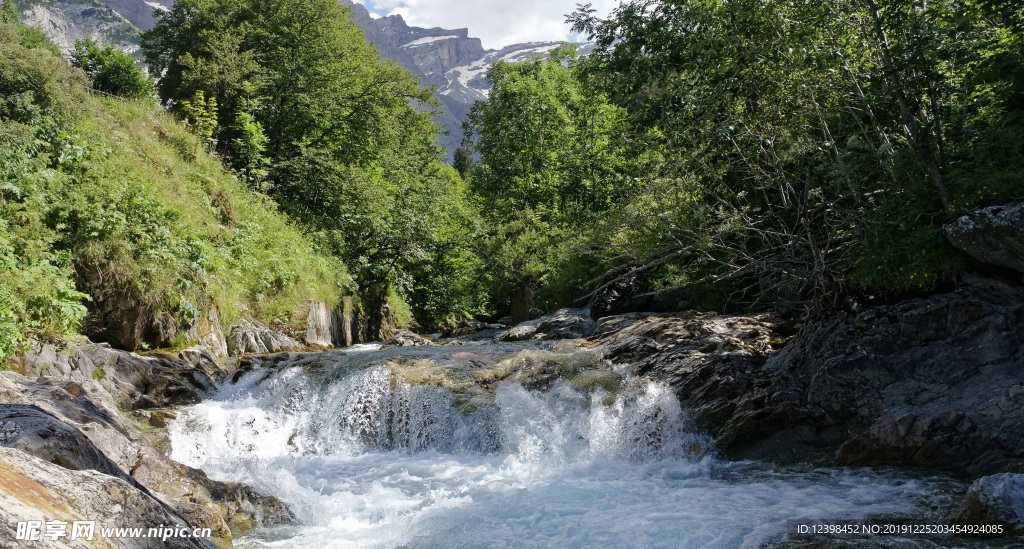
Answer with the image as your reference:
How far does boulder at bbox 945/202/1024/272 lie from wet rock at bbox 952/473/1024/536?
2.65m

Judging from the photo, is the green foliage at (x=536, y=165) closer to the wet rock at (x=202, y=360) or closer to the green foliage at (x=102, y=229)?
the green foliage at (x=102, y=229)

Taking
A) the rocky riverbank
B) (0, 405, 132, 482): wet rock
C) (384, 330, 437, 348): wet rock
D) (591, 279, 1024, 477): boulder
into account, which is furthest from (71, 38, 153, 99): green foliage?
(591, 279, 1024, 477): boulder

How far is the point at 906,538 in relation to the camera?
4801mm

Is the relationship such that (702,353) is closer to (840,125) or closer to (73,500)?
(840,125)

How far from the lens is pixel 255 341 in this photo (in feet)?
40.9

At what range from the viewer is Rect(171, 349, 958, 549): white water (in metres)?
5.69

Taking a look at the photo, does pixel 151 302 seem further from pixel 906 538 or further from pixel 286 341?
pixel 906 538

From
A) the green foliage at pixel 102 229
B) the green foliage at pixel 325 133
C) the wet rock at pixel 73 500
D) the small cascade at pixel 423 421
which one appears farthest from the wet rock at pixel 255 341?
the wet rock at pixel 73 500

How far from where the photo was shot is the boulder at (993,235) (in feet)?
20.3

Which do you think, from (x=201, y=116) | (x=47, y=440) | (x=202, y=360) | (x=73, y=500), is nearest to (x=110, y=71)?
(x=201, y=116)

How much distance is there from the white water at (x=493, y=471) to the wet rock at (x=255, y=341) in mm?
2224

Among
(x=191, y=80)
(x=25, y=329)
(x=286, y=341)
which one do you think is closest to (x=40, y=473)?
(x=25, y=329)

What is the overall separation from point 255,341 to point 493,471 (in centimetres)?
694

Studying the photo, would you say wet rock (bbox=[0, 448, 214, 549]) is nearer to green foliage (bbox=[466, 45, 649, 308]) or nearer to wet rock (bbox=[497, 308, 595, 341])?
wet rock (bbox=[497, 308, 595, 341])
